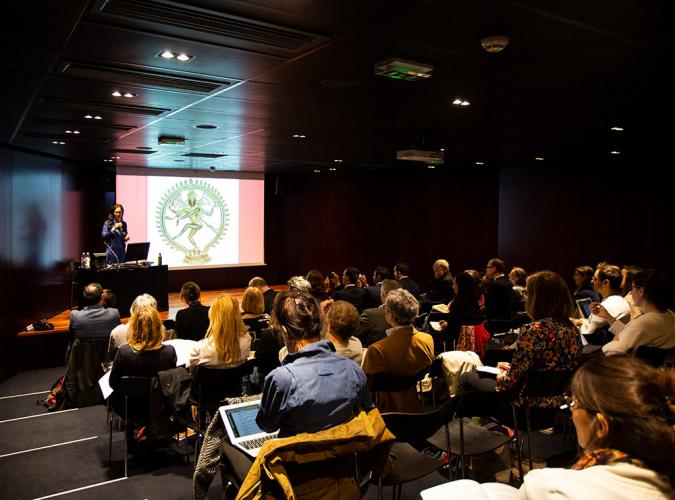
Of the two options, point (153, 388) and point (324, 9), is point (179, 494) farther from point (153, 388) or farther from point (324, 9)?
point (324, 9)

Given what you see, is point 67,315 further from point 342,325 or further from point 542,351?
point 542,351

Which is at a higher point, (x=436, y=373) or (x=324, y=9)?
(x=324, y=9)

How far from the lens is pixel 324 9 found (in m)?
2.85

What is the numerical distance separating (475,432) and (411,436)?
0.72 metres

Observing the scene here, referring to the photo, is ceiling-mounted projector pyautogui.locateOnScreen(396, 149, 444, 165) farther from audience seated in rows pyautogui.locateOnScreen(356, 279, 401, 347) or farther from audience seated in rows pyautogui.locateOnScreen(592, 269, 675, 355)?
audience seated in rows pyautogui.locateOnScreen(592, 269, 675, 355)

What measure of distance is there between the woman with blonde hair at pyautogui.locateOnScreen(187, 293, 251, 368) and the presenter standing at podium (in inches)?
258

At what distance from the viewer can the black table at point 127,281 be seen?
9000 mm

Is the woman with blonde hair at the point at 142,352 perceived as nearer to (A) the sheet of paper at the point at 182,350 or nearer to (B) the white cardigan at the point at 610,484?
(A) the sheet of paper at the point at 182,350

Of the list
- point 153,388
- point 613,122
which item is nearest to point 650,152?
point 613,122

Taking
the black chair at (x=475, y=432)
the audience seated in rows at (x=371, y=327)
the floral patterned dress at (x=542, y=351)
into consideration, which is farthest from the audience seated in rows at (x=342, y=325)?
the audience seated in rows at (x=371, y=327)

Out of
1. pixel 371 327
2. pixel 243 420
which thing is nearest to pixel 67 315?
pixel 371 327

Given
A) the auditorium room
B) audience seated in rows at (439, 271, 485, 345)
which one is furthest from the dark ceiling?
audience seated in rows at (439, 271, 485, 345)

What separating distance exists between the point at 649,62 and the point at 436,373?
104 inches

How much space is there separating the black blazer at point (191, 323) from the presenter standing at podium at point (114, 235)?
5087 mm
